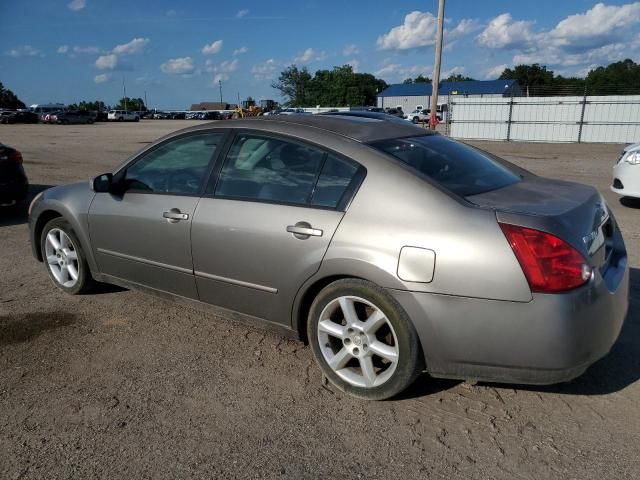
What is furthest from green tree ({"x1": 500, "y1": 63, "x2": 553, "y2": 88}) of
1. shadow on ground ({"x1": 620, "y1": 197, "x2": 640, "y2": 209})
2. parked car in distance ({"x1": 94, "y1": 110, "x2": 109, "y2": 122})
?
shadow on ground ({"x1": 620, "y1": 197, "x2": 640, "y2": 209})

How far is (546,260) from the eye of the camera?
254 centimetres

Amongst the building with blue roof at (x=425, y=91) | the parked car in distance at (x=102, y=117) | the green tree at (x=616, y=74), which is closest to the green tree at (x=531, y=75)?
the green tree at (x=616, y=74)

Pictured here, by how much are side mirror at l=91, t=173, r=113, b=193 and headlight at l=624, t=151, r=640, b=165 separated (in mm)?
7404

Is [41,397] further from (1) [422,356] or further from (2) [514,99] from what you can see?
(2) [514,99]

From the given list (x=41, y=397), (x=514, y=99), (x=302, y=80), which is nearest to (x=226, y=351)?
(x=41, y=397)

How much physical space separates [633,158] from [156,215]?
729cm

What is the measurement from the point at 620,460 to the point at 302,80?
A: 66443 millimetres

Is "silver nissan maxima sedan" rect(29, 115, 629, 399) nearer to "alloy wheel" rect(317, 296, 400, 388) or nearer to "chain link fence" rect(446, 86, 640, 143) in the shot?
"alloy wheel" rect(317, 296, 400, 388)

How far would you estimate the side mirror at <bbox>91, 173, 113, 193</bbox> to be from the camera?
4180mm

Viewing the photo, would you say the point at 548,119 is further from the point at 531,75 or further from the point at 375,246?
the point at 531,75

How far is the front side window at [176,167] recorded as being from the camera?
3.78 metres

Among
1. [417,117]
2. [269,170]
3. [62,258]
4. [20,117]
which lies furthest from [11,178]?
[20,117]

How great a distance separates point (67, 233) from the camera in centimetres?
463

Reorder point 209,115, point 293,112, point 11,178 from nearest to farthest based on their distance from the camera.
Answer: point 293,112 → point 11,178 → point 209,115
